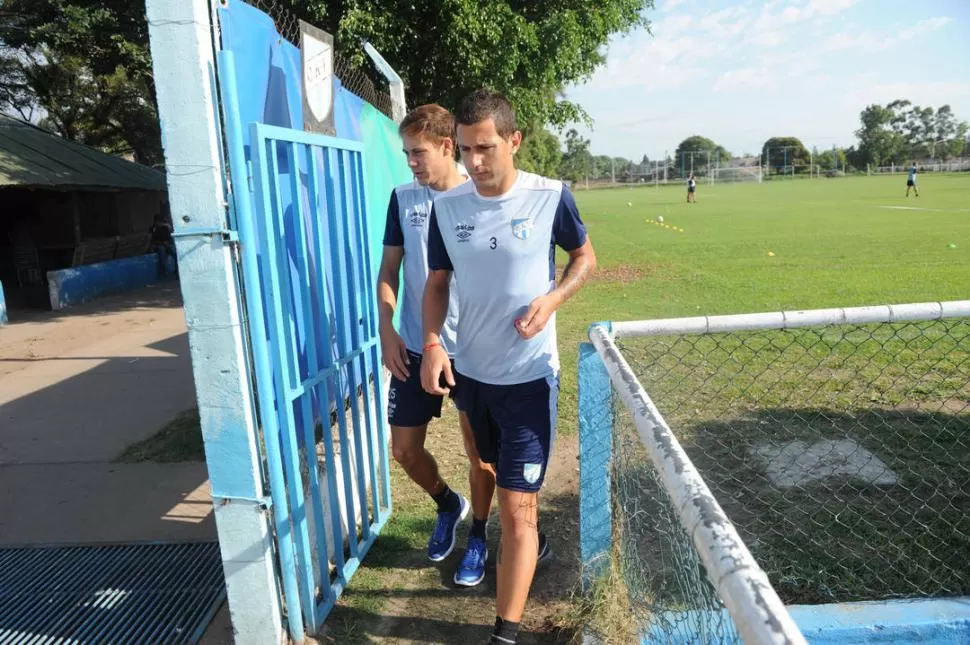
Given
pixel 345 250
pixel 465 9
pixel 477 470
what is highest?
pixel 465 9

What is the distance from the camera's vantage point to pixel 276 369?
2.32 metres

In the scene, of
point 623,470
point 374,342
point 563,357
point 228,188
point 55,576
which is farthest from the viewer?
point 563,357

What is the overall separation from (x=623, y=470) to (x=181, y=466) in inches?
128

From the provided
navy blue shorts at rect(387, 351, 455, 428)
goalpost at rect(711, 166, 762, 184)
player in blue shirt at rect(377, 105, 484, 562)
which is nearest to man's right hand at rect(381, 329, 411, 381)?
player in blue shirt at rect(377, 105, 484, 562)

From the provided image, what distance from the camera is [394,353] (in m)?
2.82

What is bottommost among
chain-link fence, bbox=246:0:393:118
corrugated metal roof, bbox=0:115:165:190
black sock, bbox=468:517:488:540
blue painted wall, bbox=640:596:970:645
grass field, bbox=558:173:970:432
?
blue painted wall, bbox=640:596:970:645

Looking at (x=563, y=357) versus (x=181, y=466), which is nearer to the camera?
(x=181, y=466)

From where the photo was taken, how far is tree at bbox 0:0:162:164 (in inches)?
511

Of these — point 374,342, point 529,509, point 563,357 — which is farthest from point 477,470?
point 563,357

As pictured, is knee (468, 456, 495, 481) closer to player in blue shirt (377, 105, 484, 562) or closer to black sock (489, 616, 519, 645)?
player in blue shirt (377, 105, 484, 562)

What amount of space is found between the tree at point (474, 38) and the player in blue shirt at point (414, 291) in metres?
6.85

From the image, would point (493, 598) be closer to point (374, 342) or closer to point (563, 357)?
point (374, 342)

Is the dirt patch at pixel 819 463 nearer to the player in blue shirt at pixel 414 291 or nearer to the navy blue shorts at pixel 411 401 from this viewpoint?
the player in blue shirt at pixel 414 291

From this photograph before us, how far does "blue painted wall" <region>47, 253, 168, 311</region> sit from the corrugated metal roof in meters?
1.58
